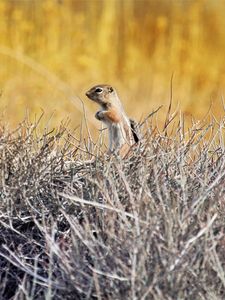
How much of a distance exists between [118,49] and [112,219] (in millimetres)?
8339

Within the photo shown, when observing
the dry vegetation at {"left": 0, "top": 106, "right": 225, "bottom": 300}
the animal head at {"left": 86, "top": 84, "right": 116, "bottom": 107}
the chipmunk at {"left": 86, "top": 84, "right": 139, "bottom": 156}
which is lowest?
the dry vegetation at {"left": 0, "top": 106, "right": 225, "bottom": 300}

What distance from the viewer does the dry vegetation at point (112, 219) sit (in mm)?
4422

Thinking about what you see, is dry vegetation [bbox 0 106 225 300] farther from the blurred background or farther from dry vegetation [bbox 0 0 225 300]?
the blurred background

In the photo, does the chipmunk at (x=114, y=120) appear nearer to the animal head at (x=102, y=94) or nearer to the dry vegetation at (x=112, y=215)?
the animal head at (x=102, y=94)

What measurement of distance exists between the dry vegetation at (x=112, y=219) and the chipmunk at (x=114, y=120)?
0.40 meters

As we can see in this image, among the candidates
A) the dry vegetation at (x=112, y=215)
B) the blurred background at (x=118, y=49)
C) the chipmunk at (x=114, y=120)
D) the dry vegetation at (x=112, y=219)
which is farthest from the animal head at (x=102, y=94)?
the blurred background at (x=118, y=49)

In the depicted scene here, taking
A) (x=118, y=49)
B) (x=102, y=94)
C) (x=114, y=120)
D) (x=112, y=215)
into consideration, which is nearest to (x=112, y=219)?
(x=112, y=215)

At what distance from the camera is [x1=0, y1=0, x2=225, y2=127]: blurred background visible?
11797 millimetres

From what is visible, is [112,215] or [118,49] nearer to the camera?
[112,215]

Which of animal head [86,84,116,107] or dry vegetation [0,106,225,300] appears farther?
animal head [86,84,116,107]

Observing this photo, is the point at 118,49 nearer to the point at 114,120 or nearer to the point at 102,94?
the point at 102,94

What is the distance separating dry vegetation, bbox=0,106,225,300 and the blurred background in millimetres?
5627

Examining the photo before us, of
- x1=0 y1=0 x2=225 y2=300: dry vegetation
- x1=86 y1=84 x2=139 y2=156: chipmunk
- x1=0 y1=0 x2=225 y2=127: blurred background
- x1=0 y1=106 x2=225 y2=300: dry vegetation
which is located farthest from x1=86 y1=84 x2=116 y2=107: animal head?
x1=0 y1=0 x2=225 y2=127: blurred background

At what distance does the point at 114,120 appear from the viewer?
22.2 feet
